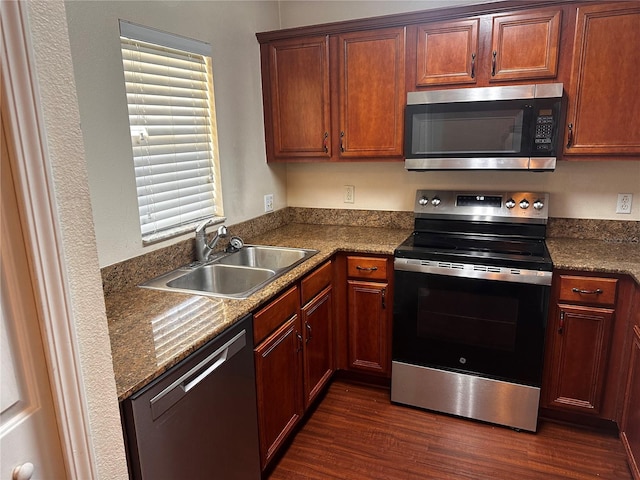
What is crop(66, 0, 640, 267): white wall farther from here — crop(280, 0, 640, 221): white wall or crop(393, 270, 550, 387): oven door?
crop(393, 270, 550, 387): oven door

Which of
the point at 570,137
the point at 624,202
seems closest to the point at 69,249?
the point at 570,137

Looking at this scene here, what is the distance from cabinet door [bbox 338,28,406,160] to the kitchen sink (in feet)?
2.46

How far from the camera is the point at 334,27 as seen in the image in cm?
247

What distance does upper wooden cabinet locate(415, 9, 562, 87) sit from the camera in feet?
6.97

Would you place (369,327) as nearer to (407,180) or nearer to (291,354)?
(291,354)

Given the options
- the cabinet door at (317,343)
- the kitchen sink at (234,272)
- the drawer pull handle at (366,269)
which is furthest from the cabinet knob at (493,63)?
the cabinet door at (317,343)

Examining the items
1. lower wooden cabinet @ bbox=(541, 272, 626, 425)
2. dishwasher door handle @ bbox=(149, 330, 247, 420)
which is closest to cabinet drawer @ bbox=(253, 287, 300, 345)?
dishwasher door handle @ bbox=(149, 330, 247, 420)

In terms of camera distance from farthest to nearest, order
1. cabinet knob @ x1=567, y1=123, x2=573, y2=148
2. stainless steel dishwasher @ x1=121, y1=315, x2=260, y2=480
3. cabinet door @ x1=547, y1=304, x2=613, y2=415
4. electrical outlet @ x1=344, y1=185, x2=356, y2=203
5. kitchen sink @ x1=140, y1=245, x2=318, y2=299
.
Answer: electrical outlet @ x1=344, y1=185, x2=356, y2=203 → cabinet knob @ x1=567, y1=123, x2=573, y2=148 → cabinet door @ x1=547, y1=304, x2=613, y2=415 → kitchen sink @ x1=140, y1=245, x2=318, y2=299 → stainless steel dishwasher @ x1=121, y1=315, x2=260, y2=480

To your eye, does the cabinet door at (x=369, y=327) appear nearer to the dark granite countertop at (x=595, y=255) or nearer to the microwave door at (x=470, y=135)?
the microwave door at (x=470, y=135)

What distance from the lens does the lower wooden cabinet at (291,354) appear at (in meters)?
1.78

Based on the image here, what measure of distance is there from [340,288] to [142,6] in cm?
167

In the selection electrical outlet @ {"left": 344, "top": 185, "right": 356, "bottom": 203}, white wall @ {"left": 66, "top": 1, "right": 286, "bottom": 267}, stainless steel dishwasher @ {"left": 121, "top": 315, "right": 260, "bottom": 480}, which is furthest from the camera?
electrical outlet @ {"left": 344, "top": 185, "right": 356, "bottom": 203}

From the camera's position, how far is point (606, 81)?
6.82 feet

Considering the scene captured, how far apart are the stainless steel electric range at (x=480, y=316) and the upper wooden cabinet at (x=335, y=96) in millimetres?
687
